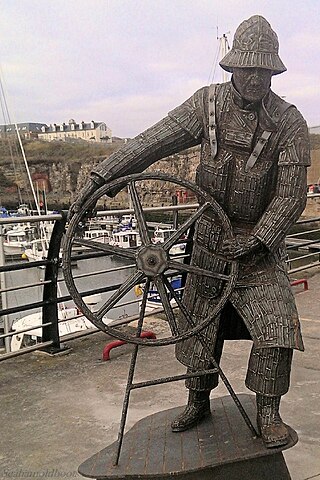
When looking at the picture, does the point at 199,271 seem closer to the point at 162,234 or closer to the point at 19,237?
the point at 162,234

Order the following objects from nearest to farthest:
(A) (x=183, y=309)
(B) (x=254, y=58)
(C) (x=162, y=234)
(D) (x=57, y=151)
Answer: (B) (x=254, y=58)
(A) (x=183, y=309)
(C) (x=162, y=234)
(D) (x=57, y=151)

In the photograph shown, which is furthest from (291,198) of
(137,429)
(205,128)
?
(137,429)

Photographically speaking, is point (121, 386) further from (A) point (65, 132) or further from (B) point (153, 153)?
(A) point (65, 132)

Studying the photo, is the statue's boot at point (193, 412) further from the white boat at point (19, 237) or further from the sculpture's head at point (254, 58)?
the white boat at point (19, 237)

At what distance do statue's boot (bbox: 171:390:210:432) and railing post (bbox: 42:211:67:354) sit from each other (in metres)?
2.17

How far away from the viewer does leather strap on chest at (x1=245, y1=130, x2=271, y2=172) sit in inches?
104

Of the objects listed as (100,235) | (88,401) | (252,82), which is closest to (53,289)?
(88,401)

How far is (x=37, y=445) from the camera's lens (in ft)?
11.6

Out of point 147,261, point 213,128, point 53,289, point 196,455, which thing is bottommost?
point 196,455

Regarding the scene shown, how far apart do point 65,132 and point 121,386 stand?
42.9 meters

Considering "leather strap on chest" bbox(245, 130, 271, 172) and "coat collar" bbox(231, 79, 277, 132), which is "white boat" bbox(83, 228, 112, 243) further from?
"coat collar" bbox(231, 79, 277, 132)

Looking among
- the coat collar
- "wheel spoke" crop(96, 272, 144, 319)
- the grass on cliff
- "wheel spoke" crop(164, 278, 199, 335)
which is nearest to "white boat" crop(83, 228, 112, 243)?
"wheel spoke" crop(96, 272, 144, 319)

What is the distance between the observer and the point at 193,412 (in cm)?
303

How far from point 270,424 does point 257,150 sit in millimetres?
1241
